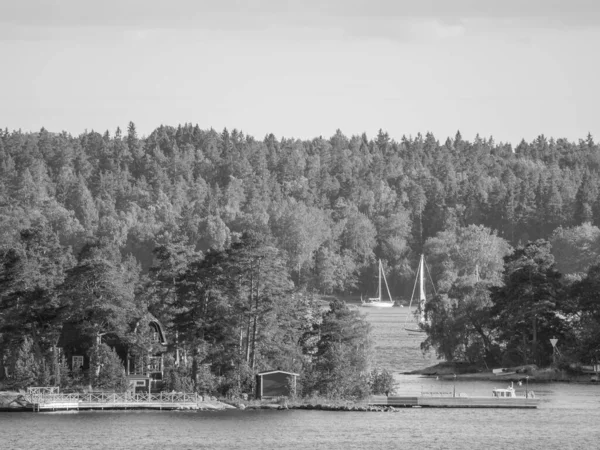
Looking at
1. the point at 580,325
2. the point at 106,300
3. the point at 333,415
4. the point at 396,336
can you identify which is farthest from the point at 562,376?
the point at 396,336

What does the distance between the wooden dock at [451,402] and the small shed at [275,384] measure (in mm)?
5283

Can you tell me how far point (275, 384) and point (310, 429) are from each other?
29.7 ft

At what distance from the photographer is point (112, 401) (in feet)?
291

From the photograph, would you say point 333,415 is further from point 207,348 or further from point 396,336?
point 396,336

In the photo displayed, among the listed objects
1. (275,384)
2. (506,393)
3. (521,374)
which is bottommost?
(506,393)

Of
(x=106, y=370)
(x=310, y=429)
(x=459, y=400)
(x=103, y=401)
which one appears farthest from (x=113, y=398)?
(x=459, y=400)

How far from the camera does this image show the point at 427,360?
134 metres

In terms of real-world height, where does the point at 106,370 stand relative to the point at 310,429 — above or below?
above

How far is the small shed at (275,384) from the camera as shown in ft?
299

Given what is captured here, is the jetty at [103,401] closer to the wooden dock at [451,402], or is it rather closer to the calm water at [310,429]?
the calm water at [310,429]

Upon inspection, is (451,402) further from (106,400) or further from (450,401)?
(106,400)

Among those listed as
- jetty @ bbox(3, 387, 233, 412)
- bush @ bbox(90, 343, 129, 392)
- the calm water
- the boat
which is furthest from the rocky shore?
bush @ bbox(90, 343, 129, 392)

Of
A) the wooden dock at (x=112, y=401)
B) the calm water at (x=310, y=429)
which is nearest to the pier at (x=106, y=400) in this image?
the wooden dock at (x=112, y=401)

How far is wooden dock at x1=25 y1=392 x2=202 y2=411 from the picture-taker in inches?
3440
